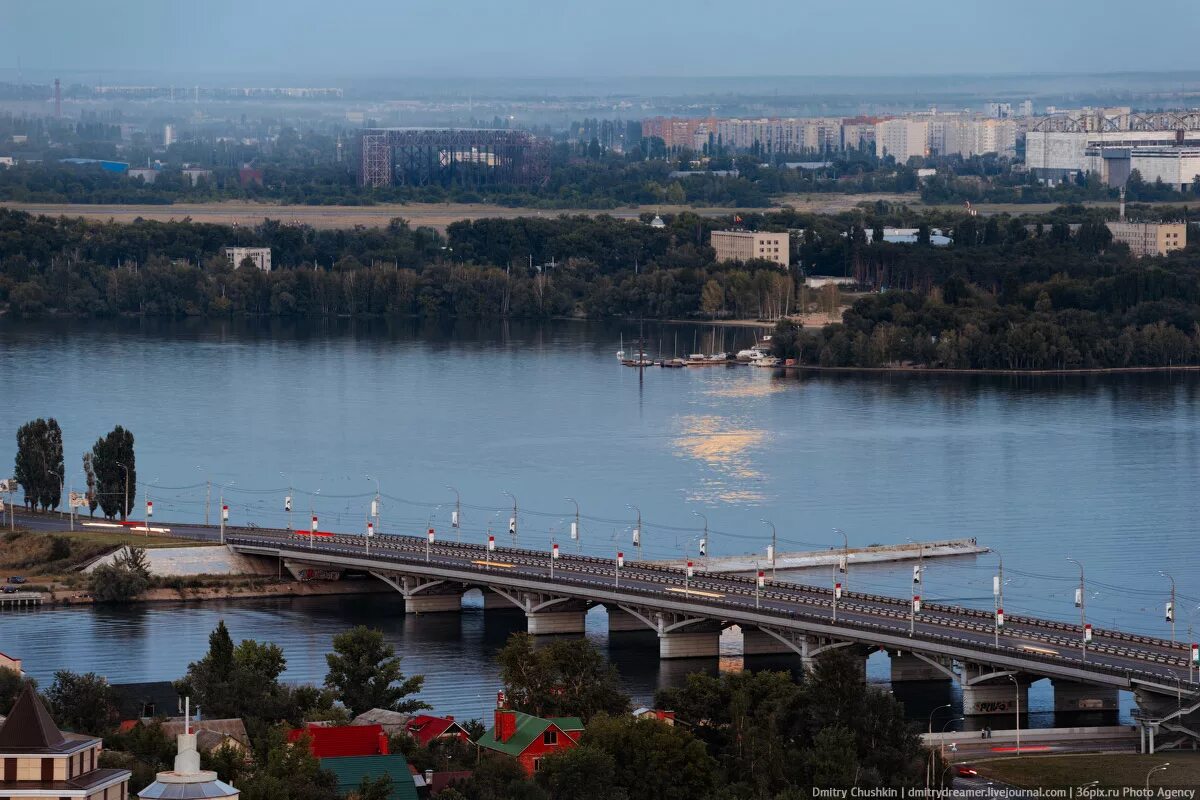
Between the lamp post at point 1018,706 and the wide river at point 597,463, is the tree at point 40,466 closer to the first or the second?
the wide river at point 597,463

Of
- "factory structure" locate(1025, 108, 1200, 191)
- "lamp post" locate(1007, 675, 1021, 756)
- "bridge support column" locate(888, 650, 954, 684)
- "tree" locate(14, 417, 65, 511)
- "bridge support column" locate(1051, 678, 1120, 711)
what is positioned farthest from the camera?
"factory structure" locate(1025, 108, 1200, 191)

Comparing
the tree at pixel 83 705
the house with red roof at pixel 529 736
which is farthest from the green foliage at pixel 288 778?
the tree at pixel 83 705

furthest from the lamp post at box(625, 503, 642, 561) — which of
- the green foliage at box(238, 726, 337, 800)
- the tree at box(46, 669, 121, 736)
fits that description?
the green foliage at box(238, 726, 337, 800)

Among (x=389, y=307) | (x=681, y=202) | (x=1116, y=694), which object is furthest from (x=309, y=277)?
(x=1116, y=694)

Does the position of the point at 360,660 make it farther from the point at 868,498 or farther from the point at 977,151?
the point at 977,151

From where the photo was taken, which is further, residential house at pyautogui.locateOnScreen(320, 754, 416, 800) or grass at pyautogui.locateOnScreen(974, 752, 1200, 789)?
grass at pyautogui.locateOnScreen(974, 752, 1200, 789)

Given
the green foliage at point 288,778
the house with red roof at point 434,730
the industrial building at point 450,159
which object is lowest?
the house with red roof at point 434,730

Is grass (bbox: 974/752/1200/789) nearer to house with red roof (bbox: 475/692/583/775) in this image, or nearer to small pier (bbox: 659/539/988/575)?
house with red roof (bbox: 475/692/583/775)
